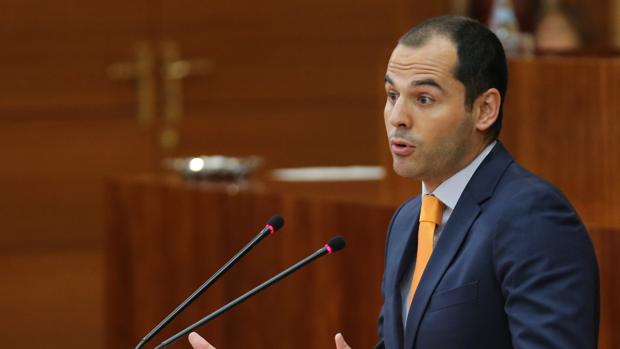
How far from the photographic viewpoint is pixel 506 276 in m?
1.88

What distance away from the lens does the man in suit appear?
185 cm

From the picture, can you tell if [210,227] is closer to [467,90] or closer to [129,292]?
[129,292]

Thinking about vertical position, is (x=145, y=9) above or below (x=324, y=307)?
above

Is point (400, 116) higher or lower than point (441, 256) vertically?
higher

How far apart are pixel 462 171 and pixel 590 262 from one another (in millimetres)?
257

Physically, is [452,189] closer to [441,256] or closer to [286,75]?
[441,256]

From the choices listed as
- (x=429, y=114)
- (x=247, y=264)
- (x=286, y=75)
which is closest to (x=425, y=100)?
(x=429, y=114)

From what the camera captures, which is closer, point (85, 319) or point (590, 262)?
point (590, 262)

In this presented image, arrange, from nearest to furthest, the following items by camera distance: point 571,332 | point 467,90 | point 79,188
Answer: point 571,332
point 467,90
point 79,188

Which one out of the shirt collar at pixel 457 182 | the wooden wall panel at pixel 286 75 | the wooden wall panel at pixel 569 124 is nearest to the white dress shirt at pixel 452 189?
the shirt collar at pixel 457 182

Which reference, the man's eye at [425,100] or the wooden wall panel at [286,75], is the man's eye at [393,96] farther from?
the wooden wall panel at [286,75]

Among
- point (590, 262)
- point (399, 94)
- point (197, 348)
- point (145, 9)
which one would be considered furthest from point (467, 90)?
point (145, 9)

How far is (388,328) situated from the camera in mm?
2070

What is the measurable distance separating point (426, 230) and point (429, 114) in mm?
186
